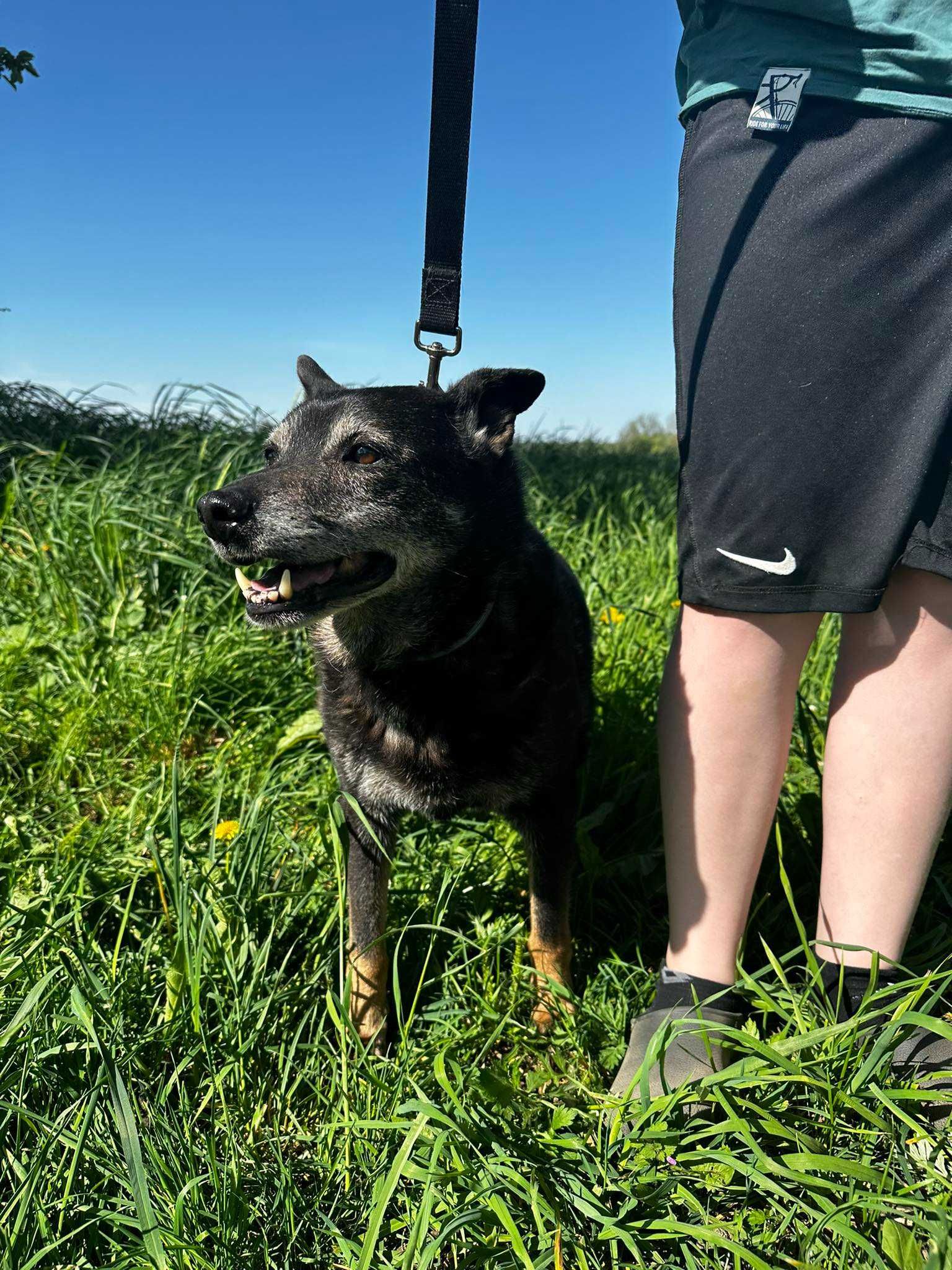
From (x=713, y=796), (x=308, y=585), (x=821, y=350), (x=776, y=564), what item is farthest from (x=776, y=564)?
(x=308, y=585)

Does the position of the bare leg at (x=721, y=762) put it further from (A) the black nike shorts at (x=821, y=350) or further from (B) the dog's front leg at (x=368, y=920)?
(B) the dog's front leg at (x=368, y=920)

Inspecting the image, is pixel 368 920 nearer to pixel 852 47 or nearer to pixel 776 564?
pixel 776 564

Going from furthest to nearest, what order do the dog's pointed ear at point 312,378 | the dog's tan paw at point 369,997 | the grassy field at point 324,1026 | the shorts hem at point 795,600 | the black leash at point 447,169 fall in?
the dog's pointed ear at point 312,378 < the dog's tan paw at point 369,997 < the black leash at point 447,169 < the shorts hem at point 795,600 < the grassy field at point 324,1026

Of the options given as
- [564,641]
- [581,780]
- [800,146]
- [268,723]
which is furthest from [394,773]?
[800,146]

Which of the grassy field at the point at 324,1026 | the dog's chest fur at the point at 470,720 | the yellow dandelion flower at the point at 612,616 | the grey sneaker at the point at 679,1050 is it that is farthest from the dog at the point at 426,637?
the yellow dandelion flower at the point at 612,616

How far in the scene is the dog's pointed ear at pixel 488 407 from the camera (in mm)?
2211

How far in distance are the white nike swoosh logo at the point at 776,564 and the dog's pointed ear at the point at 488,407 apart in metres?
0.80

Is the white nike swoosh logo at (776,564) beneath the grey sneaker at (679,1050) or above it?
above

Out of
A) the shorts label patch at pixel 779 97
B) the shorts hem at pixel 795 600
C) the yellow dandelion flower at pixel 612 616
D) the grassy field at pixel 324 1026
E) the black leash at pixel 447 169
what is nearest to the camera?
the grassy field at pixel 324 1026

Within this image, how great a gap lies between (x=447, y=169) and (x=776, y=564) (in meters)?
1.08

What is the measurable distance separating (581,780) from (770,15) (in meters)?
1.91

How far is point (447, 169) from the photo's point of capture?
1.86m

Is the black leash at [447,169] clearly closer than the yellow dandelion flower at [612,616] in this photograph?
Yes

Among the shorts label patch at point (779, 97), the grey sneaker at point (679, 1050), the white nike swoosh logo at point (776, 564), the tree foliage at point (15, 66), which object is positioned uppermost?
the tree foliage at point (15, 66)
